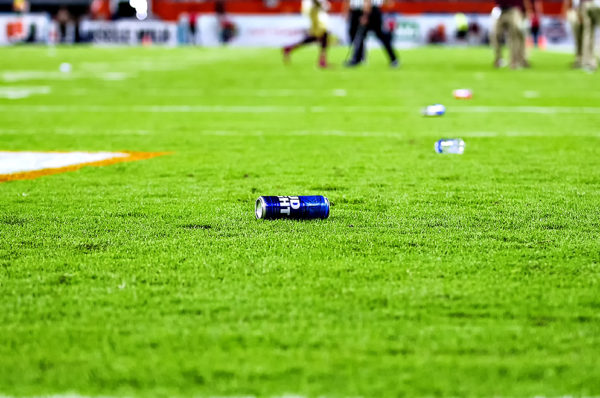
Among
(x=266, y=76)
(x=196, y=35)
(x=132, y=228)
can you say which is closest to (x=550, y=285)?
(x=132, y=228)

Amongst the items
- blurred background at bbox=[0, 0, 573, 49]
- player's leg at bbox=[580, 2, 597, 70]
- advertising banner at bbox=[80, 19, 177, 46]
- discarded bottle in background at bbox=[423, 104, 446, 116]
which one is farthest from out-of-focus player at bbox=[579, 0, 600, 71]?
advertising banner at bbox=[80, 19, 177, 46]

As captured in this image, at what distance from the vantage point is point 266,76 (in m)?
18.2

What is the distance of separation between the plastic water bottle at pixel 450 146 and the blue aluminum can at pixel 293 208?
2868 mm

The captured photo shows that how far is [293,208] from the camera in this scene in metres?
4.58

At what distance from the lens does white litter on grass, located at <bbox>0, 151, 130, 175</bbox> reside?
6.68 metres

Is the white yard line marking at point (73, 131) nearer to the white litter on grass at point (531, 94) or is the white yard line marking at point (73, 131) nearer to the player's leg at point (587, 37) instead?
the white litter on grass at point (531, 94)

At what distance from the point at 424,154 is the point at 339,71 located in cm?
1284

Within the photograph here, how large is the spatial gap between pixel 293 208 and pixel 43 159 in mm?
3165

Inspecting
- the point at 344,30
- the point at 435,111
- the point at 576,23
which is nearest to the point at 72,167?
the point at 435,111

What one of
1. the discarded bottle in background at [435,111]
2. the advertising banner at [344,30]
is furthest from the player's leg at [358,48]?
the advertising banner at [344,30]

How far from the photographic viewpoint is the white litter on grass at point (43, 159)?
668 cm

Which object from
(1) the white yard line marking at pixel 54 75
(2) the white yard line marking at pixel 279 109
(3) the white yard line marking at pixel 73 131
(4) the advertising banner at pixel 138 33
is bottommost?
(4) the advertising banner at pixel 138 33

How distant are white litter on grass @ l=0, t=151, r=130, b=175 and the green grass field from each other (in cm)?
37

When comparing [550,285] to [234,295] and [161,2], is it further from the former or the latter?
[161,2]
